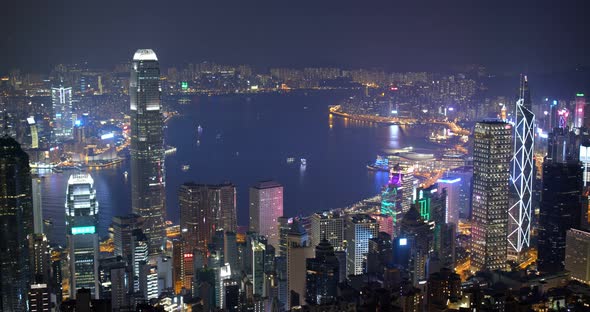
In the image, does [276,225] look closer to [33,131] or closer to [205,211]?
[205,211]

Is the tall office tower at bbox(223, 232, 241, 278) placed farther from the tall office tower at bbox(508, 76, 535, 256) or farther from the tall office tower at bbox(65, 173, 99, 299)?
the tall office tower at bbox(508, 76, 535, 256)

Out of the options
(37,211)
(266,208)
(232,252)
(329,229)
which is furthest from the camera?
(266,208)

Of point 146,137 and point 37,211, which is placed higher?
point 146,137

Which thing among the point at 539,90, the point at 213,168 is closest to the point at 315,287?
the point at 539,90

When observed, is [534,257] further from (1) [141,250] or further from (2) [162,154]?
(2) [162,154]

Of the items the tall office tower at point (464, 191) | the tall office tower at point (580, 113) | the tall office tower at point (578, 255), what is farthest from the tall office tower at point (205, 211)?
the tall office tower at point (580, 113)

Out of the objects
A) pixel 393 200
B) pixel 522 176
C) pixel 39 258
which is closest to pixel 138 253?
pixel 39 258
